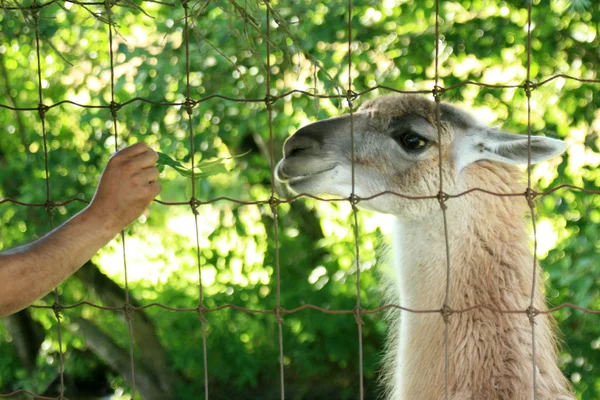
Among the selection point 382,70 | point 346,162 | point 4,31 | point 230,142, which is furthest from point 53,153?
point 346,162

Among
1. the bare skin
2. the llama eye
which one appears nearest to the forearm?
the bare skin

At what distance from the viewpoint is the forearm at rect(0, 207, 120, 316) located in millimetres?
2016

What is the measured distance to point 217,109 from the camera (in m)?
4.96

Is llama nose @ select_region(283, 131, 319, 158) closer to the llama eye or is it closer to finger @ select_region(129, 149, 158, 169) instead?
the llama eye

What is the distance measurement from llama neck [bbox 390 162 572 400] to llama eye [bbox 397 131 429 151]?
0.28 meters

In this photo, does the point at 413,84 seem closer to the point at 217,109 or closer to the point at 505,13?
the point at 505,13

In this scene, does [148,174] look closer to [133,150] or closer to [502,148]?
[133,150]

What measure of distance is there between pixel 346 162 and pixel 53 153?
2.56m

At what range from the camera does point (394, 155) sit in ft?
10.6

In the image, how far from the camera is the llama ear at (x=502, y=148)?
9.62ft

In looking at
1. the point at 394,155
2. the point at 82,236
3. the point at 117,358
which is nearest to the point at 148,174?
the point at 82,236

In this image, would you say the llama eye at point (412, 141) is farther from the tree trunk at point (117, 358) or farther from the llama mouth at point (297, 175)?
the tree trunk at point (117, 358)

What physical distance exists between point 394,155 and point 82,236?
1.46 metres

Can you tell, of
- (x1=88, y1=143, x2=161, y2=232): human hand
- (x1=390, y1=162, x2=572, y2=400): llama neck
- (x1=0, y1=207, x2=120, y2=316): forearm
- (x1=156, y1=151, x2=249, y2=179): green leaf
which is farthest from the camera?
(x1=390, y1=162, x2=572, y2=400): llama neck
